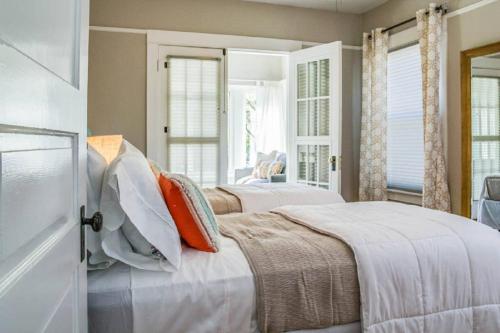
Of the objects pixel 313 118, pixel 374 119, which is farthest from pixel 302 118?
pixel 374 119

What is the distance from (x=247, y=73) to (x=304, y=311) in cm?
665

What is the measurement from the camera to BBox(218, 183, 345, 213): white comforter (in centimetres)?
296

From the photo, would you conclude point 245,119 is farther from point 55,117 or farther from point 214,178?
point 55,117

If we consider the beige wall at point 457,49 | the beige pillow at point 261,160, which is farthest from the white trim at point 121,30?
the beige wall at point 457,49

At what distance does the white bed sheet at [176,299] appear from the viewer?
1346mm

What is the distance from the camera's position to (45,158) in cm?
65

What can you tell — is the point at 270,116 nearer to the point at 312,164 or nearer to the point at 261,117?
the point at 261,117

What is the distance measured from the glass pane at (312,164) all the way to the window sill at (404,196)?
2.73 ft

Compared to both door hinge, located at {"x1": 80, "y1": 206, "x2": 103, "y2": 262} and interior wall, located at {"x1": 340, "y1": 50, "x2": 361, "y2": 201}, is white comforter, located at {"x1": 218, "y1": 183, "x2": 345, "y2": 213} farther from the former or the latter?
door hinge, located at {"x1": 80, "y1": 206, "x2": 103, "y2": 262}

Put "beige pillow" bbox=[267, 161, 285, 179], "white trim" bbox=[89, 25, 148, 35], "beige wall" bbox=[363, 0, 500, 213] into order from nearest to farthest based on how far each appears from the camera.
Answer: "beige wall" bbox=[363, 0, 500, 213], "white trim" bbox=[89, 25, 148, 35], "beige pillow" bbox=[267, 161, 285, 179]

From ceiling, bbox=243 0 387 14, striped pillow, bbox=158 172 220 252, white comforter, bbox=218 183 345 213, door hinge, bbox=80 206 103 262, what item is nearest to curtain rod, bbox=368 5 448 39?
ceiling, bbox=243 0 387 14

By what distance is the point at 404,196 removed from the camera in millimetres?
4281

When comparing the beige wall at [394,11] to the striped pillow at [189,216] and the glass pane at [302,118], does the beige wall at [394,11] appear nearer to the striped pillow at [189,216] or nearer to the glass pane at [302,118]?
the glass pane at [302,118]

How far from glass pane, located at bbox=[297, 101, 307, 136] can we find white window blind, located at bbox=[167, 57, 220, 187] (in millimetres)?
981
